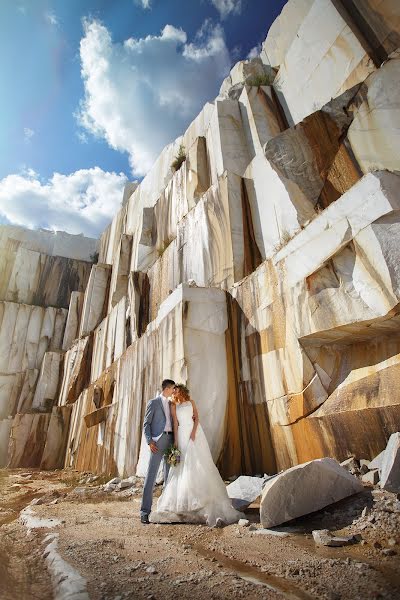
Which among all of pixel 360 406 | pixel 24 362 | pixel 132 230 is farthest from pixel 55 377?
pixel 360 406

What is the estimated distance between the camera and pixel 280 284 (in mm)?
5090

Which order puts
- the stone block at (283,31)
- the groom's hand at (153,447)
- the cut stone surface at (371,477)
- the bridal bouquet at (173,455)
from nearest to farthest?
the cut stone surface at (371,477), the bridal bouquet at (173,455), the groom's hand at (153,447), the stone block at (283,31)

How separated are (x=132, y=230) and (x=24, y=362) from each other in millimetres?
9157

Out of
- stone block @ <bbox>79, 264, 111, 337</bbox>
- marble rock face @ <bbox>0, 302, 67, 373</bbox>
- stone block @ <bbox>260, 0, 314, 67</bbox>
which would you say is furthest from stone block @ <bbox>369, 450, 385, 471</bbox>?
marble rock face @ <bbox>0, 302, 67, 373</bbox>

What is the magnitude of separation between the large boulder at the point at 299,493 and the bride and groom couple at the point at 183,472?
1.80 feet

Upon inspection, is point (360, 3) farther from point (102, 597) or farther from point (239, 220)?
point (102, 597)

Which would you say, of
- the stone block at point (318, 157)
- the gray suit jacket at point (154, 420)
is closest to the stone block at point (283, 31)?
the stone block at point (318, 157)

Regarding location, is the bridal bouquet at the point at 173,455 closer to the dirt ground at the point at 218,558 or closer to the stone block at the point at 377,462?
the dirt ground at the point at 218,558

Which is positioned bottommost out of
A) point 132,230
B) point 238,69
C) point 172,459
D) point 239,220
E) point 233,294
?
point 172,459

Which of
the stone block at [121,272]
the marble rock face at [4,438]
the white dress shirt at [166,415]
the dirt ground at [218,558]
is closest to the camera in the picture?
the dirt ground at [218,558]

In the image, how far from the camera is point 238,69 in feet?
36.0

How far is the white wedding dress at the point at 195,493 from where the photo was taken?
308 centimetres

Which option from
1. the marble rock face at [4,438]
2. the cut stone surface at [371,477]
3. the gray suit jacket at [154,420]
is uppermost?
the marble rock face at [4,438]

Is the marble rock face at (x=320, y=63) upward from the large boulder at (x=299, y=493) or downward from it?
upward
